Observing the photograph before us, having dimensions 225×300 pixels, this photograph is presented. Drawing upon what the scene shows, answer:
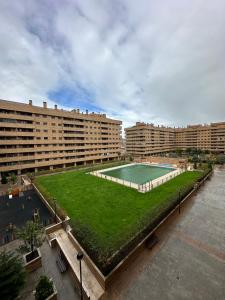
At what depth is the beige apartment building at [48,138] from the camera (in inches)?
1470

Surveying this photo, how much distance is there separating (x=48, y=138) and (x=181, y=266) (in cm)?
4272

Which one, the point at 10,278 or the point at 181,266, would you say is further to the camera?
the point at 181,266

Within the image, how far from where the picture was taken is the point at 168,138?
322 feet

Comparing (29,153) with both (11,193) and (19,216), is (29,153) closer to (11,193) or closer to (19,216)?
(11,193)

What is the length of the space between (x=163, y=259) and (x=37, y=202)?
18769mm

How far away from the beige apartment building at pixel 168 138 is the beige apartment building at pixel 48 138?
25804 millimetres

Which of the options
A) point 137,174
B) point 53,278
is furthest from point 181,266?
point 137,174

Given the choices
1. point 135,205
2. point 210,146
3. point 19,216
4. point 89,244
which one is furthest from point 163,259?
point 210,146

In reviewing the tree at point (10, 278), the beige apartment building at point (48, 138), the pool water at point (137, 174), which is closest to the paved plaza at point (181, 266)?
the tree at point (10, 278)

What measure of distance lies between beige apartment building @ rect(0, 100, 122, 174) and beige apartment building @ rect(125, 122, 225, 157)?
25804mm

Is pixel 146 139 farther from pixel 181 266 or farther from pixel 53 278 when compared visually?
pixel 53 278

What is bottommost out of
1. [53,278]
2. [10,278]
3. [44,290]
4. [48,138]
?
[53,278]

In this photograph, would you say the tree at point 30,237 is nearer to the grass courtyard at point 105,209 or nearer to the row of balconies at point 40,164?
the grass courtyard at point 105,209

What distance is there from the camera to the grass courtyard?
40.5 ft
